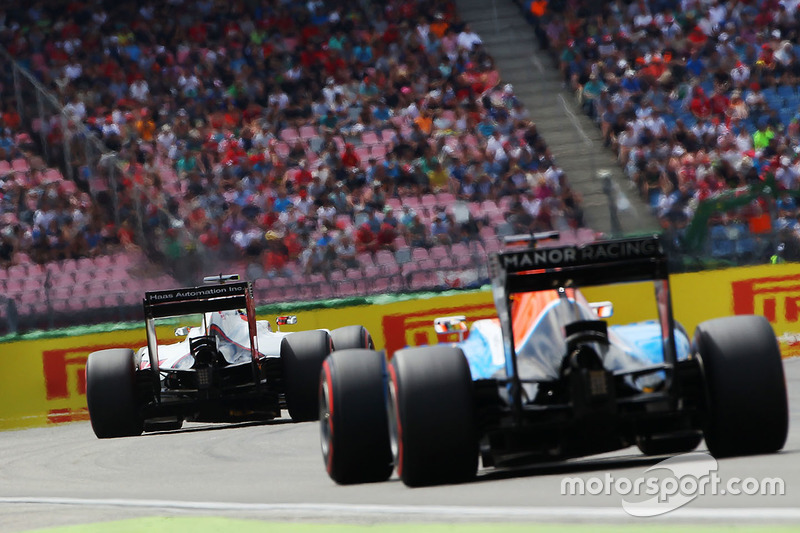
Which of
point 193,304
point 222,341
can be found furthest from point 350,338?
point 193,304

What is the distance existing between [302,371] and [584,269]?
6.91 metres

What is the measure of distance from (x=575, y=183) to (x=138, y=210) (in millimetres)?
7680

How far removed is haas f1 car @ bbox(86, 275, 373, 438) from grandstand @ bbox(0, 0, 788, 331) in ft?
16.5

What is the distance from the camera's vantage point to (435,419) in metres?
7.27

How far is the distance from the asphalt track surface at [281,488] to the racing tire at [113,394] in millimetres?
211

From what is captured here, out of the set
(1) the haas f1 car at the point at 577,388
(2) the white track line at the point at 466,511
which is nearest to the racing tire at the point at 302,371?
(2) the white track line at the point at 466,511

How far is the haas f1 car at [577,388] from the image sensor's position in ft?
24.0

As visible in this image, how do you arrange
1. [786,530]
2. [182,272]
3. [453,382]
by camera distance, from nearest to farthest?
[786,530], [453,382], [182,272]

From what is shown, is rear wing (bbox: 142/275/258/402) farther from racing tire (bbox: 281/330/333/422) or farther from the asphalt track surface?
the asphalt track surface

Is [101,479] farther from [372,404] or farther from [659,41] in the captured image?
[659,41]

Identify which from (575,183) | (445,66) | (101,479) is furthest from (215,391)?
(445,66)

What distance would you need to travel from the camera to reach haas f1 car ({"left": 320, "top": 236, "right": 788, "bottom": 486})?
730cm

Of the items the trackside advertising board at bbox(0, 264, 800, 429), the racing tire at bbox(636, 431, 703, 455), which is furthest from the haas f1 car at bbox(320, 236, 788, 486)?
the trackside advertising board at bbox(0, 264, 800, 429)

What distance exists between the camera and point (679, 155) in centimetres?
2391
